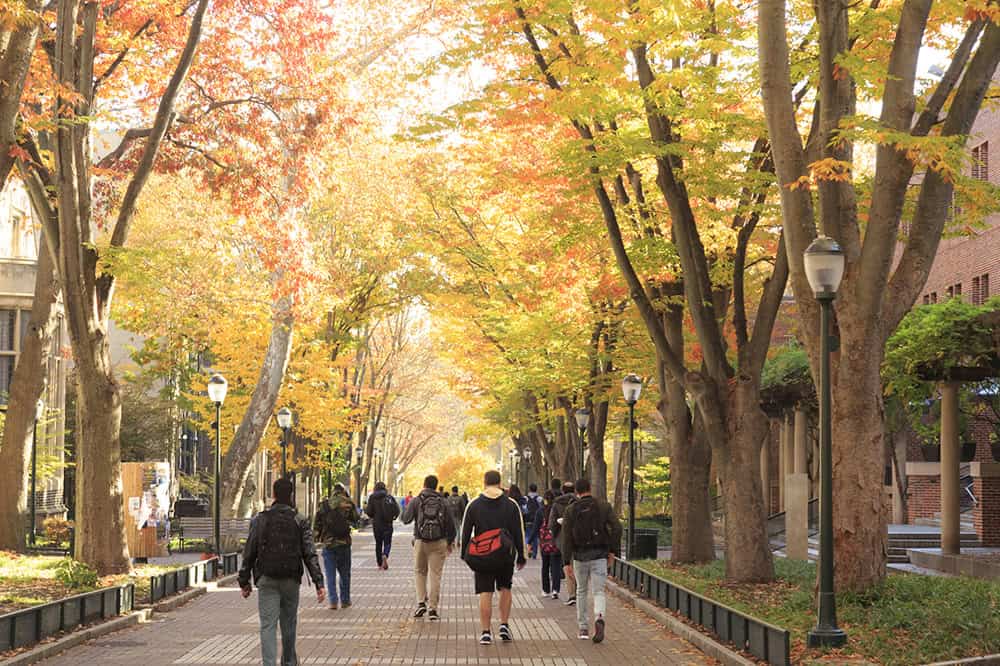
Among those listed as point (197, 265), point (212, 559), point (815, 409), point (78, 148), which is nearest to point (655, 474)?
point (815, 409)

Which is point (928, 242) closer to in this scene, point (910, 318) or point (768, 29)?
point (768, 29)

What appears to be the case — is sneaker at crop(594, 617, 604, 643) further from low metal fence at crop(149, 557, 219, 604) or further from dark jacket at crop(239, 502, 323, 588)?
low metal fence at crop(149, 557, 219, 604)

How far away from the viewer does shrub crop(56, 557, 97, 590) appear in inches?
712

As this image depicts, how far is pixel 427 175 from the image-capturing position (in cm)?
4100

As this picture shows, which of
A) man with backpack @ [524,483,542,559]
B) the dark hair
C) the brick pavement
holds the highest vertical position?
the dark hair

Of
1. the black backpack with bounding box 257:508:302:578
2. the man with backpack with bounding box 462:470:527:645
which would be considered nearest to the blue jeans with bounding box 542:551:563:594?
the man with backpack with bounding box 462:470:527:645

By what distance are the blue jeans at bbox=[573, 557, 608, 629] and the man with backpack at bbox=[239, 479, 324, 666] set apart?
4483 millimetres

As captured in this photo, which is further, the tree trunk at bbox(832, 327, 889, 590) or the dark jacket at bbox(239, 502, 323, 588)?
the tree trunk at bbox(832, 327, 889, 590)

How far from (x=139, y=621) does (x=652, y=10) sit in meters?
10.1

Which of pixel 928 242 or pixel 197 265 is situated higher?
pixel 197 265

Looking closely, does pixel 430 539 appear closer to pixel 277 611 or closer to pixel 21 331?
pixel 277 611

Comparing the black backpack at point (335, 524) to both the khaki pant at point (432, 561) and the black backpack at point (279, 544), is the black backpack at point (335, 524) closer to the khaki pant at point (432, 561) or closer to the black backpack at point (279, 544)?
the khaki pant at point (432, 561)

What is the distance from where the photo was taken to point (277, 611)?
11750 mm

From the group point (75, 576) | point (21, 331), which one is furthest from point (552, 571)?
point (21, 331)
